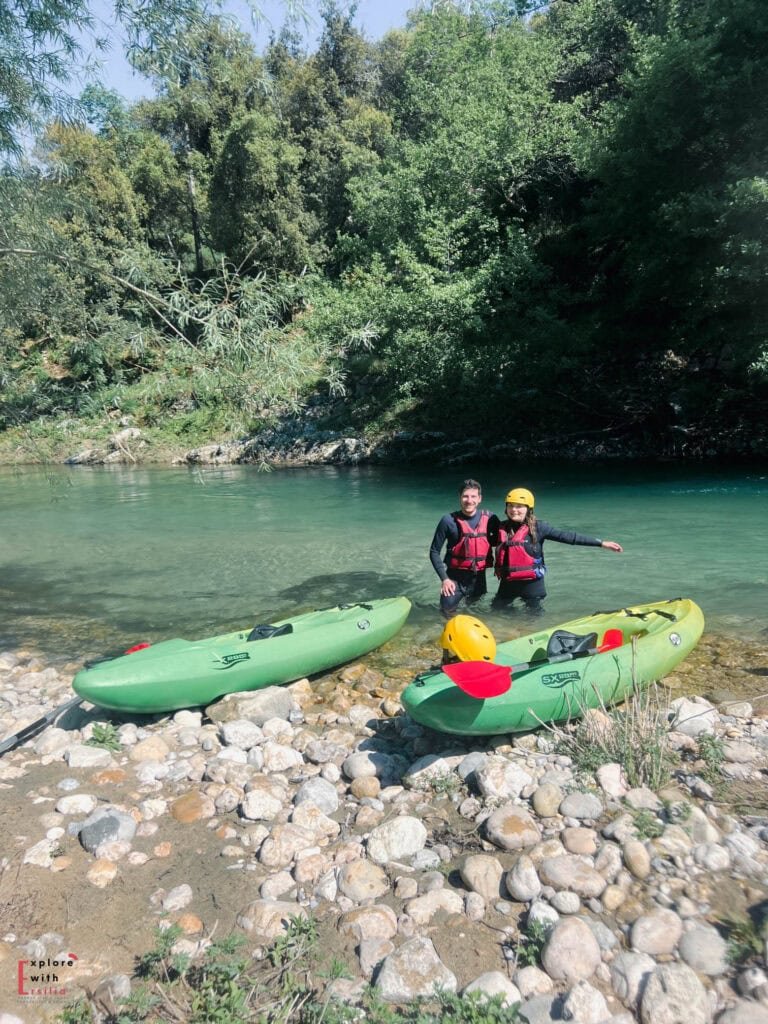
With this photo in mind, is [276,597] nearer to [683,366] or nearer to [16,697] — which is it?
[16,697]

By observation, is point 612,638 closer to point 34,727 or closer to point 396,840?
point 396,840

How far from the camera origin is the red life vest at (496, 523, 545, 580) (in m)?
6.59

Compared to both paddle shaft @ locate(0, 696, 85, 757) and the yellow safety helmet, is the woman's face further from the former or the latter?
paddle shaft @ locate(0, 696, 85, 757)

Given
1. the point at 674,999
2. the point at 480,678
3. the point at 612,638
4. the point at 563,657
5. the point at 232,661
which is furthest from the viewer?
the point at 612,638

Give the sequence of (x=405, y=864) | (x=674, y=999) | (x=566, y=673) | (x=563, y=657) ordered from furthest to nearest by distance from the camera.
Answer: (x=563, y=657) < (x=566, y=673) < (x=405, y=864) < (x=674, y=999)

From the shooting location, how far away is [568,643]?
5055 mm

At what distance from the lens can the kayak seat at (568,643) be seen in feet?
16.2

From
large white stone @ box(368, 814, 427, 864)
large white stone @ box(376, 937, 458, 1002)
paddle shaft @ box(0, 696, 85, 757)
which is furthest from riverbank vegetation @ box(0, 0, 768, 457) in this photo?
large white stone @ box(376, 937, 458, 1002)

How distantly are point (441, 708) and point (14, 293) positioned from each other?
18.5 feet

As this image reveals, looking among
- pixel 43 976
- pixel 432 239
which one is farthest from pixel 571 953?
pixel 432 239

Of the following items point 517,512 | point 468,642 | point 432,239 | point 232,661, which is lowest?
point 232,661

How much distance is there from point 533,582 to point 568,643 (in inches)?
68.6

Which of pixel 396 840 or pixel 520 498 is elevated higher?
pixel 520 498

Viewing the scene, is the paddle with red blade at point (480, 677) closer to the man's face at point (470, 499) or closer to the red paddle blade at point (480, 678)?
the red paddle blade at point (480, 678)
